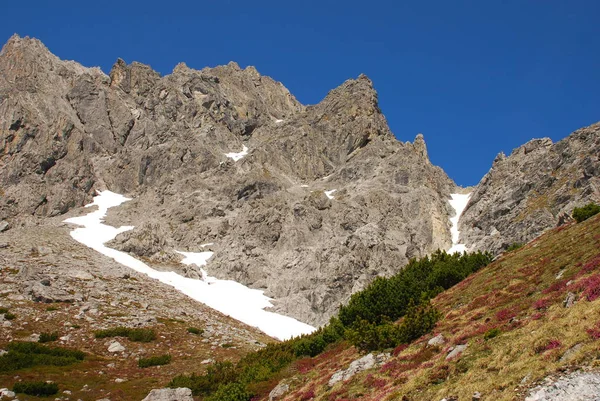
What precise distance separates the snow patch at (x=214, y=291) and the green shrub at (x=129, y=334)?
79.4 ft

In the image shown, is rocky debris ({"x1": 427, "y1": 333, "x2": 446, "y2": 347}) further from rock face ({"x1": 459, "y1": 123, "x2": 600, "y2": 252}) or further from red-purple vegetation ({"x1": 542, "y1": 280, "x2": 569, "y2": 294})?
rock face ({"x1": 459, "y1": 123, "x2": 600, "y2": 252})

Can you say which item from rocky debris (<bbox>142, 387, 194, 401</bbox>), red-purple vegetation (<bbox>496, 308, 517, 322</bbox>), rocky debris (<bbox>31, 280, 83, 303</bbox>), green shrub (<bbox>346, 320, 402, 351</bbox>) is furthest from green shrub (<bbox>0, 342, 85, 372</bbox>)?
red-purple vegetation (<bbox>496, 308, 517, 322</bbox>)

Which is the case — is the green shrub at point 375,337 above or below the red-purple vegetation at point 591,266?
below

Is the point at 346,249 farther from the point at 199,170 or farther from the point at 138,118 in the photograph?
the point at 138,118

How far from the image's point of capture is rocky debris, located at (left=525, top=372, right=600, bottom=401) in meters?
11.5

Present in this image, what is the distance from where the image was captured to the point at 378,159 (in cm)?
13662

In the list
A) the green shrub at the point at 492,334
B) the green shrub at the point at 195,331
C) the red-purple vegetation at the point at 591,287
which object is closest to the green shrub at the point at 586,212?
the red-purple vegetation at the point at 591,287

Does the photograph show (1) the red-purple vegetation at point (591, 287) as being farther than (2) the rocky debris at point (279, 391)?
No

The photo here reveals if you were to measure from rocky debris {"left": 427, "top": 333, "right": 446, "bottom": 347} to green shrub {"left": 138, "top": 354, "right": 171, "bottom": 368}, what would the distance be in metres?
23.2

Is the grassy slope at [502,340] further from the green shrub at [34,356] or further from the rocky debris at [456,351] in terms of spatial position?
the green shrub at [34,356]

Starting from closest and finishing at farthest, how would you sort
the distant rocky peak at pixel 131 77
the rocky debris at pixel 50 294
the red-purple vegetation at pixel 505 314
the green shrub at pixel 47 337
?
the red-purple vegetation at pixel 505 314 < the green shrub at pixel 47 337 < the rocky debris at pixel 50 294 < the distant rocky peak at pixel 131 77

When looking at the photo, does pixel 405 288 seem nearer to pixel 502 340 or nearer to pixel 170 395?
pixel 502 340

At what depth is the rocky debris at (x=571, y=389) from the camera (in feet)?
37.8

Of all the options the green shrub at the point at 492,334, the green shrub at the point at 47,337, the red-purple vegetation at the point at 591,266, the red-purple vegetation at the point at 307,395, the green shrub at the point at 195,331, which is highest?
the green shrub at the point at 47,337
